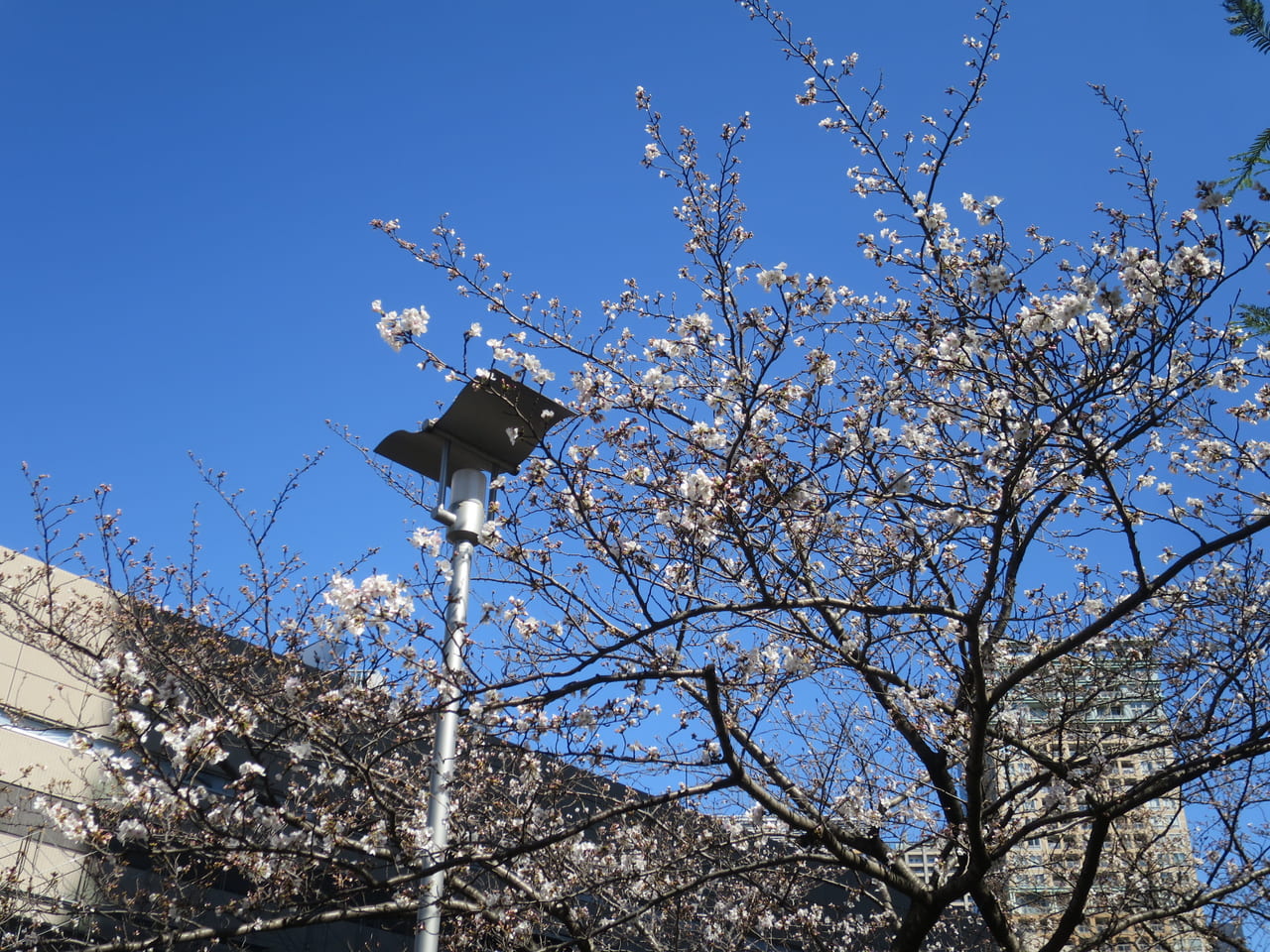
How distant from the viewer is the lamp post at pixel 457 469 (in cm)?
436

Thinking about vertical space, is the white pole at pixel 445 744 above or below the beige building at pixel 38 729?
below

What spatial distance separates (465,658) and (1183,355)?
3366mm

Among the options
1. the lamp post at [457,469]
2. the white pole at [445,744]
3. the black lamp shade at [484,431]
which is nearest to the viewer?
the white pole at [445,744]

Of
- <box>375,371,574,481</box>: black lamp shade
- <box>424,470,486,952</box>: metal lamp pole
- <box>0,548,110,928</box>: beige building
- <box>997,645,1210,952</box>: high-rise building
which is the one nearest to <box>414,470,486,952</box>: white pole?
<box>424,470,486,952</box>: metal lamp pole

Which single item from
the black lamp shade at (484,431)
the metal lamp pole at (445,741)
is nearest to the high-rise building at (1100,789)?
the metal lamp pole at (445,741)

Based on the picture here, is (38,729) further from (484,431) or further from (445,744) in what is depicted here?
(445,744)

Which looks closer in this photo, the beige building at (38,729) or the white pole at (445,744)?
the white pole at (445,744)

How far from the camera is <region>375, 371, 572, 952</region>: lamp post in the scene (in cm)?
436

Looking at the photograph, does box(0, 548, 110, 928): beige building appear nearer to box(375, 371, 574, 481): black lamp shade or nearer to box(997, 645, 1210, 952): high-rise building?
box(375, 371, 574, 481): black lamp shade

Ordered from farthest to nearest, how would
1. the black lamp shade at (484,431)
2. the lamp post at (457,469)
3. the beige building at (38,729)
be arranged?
the beige building at (38,729), the black lamp shade at (484,431), the lamp post at (457,469)

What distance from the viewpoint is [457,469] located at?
5.32 meters

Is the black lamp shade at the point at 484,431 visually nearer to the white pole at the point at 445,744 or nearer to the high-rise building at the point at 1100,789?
the white pole at the point at 445,744

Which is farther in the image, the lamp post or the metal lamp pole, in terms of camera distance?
the lamp post

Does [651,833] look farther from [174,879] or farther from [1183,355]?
[1183,355]
